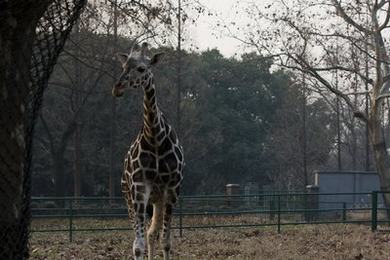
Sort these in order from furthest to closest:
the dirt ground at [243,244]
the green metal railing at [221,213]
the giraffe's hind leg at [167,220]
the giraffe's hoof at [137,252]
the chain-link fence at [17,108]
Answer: the green metal railing at [221,213] → the dirt ground at [243,244] → the giraffe's hind leg at [167,220] → the giraffe's hoof at [137,252] → the chain-link fence at [17,108]

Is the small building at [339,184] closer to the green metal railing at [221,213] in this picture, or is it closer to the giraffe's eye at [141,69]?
the green metal railing at [221,213]

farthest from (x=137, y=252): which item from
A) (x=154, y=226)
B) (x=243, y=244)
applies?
(x=243, y=244)

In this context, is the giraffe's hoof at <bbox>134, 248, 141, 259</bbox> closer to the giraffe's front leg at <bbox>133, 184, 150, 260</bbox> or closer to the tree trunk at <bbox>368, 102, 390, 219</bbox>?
the giraffe's front leg at <bbox>133, 184, 150, 260</bbox>

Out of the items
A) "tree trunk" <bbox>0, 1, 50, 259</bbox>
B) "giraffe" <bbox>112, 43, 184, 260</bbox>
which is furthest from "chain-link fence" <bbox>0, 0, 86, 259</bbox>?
"giraffe" <bbox>112, 43, 184, 260</bbox>

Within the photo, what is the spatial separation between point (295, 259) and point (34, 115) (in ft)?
23.8

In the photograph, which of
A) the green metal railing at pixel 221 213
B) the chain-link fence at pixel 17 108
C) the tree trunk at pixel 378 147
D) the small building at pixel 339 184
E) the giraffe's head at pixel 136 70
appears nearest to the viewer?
the chain-link fence at pixel 17 108

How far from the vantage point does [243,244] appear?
13984 mm

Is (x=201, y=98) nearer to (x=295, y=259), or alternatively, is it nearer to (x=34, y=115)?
(x=295, y=259)

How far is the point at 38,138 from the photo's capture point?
3838 centimetres

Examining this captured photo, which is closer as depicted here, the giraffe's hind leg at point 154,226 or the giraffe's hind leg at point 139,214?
the giraffe's hind leg at point 139,214

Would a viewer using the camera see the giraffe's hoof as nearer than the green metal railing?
Yes

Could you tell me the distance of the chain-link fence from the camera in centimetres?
432

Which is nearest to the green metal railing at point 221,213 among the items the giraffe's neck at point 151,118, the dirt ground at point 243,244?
the dirt ground at point 243,244

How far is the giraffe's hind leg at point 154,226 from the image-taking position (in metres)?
9.97
